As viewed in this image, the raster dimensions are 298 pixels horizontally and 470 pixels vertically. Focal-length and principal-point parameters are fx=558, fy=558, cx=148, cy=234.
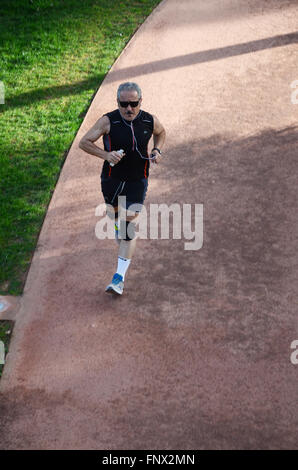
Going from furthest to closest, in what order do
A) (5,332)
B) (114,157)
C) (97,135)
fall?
(5,332) → (97,135) → (114,157)

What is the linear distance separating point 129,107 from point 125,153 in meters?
0.49

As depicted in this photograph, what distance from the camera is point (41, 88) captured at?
1018cm

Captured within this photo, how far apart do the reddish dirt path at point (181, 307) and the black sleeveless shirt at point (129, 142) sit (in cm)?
126

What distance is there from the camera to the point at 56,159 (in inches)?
336

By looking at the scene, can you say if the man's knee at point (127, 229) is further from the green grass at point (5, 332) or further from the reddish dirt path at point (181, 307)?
the green grass at point (5, 332)

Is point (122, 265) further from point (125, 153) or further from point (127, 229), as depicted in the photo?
point (125, 153)

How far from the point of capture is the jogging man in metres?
5.68

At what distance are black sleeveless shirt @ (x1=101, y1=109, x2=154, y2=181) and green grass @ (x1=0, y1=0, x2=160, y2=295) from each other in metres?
1.75

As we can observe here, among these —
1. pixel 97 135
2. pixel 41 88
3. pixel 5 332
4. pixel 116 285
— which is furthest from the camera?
pixel 41 88

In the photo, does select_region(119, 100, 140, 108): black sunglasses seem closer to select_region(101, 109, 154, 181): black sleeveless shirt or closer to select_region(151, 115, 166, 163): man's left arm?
select_region(101, 109, 154, 181): black sleeveless shirt

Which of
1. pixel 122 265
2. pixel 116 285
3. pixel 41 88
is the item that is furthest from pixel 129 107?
pixel 41 88

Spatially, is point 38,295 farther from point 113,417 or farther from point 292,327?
point 292,327

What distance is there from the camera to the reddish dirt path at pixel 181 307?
16.4 feet
